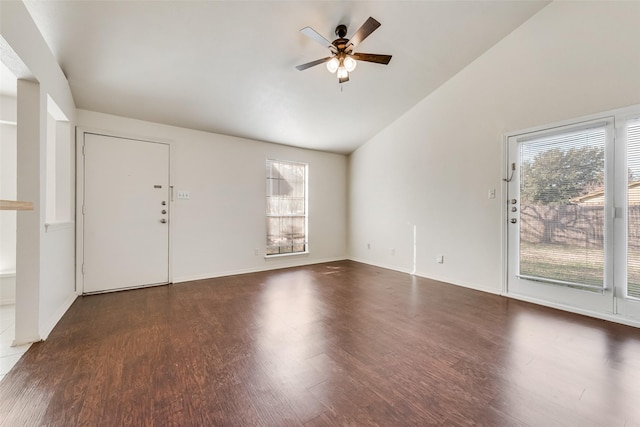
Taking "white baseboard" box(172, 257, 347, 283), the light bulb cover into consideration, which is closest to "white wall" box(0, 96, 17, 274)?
"white baseboard" box(172, 257, 347, 283)

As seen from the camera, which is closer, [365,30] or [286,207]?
[365,30]

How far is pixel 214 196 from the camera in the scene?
429 cm


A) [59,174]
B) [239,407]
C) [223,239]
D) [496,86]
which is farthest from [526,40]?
[59,174]

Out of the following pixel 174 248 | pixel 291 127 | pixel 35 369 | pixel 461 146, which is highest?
pixel 291 127

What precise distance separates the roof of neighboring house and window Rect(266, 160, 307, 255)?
3.98 metres

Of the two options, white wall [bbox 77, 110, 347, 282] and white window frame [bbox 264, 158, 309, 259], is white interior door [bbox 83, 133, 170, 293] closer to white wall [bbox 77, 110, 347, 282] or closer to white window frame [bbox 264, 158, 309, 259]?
Result: white wall [bbox 77, 110, 347, 282]

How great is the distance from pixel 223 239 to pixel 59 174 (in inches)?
83.0

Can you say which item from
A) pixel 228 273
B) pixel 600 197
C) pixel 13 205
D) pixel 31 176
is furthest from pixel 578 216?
pixel 31 176

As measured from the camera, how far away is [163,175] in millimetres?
3852

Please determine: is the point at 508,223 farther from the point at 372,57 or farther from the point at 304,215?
the point at 304,215

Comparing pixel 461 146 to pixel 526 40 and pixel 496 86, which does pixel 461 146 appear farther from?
pixel 526 40

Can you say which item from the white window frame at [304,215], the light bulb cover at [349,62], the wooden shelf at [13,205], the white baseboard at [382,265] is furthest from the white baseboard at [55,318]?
the white baseboard at [382,265]

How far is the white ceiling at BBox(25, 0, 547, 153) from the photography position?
2.31 meters

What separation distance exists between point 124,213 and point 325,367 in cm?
336
